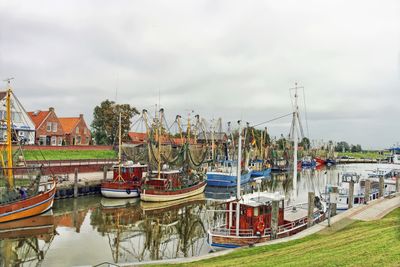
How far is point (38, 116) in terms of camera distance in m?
73.2

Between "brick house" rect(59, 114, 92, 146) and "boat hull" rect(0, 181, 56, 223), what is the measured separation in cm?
4756

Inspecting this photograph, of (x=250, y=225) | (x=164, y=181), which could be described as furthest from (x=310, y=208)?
(x=164, y=181)

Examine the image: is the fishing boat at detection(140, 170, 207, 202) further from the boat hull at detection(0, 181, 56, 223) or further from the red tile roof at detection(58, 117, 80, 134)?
the red tile roof at detection(58, 117, 80, 134)

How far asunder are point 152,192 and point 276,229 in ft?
66.7

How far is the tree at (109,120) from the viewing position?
81938 mm

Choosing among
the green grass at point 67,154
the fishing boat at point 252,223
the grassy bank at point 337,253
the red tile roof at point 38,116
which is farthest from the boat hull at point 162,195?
the red tile roof at point 38,116

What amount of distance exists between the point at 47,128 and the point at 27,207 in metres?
44.8

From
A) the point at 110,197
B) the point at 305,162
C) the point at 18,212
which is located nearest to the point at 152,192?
the point at 110,197

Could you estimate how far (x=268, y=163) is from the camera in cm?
9225

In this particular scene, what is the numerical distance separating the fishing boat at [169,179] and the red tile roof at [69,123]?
34.3 meters

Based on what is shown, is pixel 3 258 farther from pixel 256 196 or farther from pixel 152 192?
pixel 152 192

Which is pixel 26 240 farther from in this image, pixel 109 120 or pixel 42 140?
pixel 109 120

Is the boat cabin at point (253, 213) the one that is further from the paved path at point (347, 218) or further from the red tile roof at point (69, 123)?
the red tile roof at point (69, 123)

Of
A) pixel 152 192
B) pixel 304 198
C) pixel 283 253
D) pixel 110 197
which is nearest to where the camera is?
pixel 283 253
